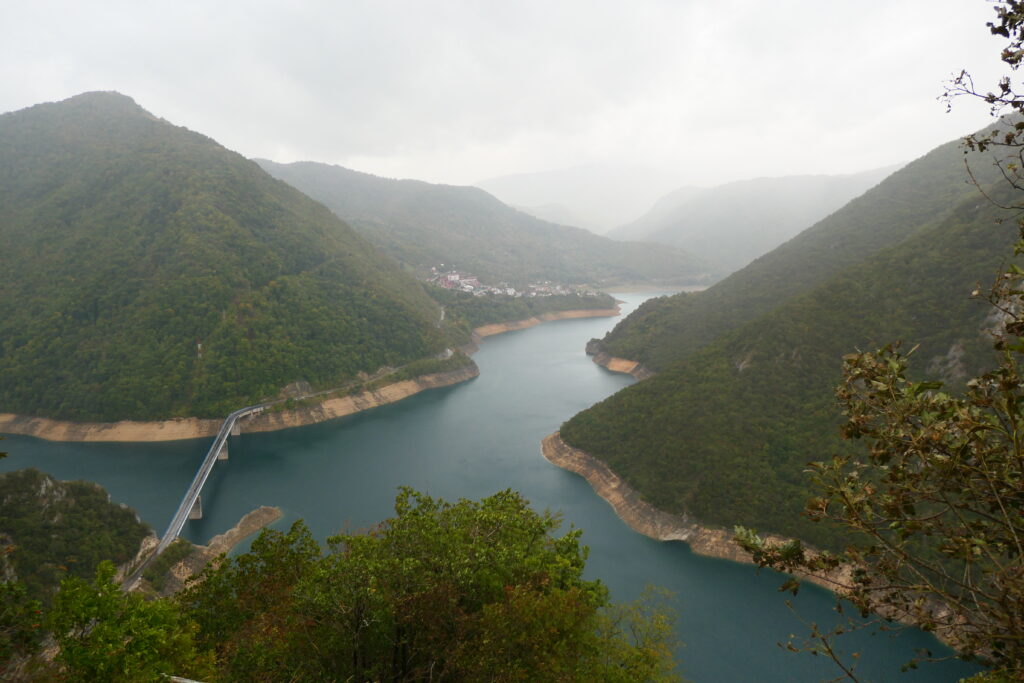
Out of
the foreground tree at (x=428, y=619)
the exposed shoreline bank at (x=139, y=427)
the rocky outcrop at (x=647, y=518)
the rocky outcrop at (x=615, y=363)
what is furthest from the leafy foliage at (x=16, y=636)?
the rocky outcrop at (x=615, y=363)

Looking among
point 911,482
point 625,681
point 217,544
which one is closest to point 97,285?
point 217,544

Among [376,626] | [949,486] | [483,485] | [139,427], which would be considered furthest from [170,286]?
[949,486]

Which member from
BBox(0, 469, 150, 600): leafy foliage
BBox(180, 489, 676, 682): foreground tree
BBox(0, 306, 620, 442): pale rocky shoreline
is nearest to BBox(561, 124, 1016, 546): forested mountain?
BBox(180, 489, 676, 682): foreground tree

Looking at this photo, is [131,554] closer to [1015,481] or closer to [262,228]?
[1015,481]

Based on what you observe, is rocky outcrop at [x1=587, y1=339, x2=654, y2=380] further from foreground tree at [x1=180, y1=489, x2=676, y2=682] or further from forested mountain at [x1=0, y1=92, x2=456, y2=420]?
foreground tree at [x1=180, y1=489, x2=676, y2=682]

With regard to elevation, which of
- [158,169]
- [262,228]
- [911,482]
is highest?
[158,169]

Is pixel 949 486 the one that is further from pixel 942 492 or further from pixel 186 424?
pixel 186 424
